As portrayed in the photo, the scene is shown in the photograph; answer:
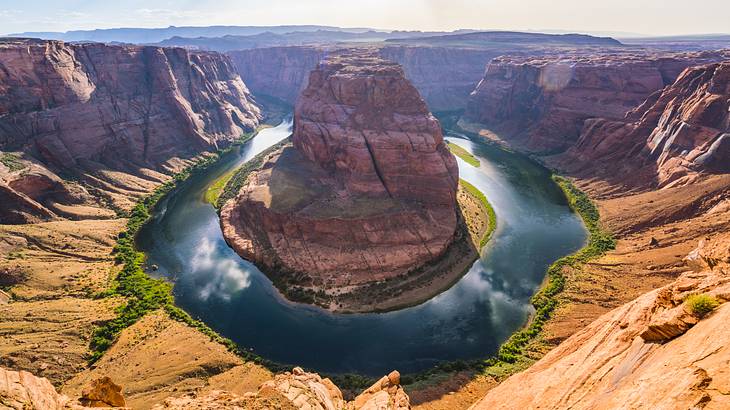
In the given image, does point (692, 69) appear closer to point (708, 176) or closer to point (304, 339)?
point (708, 176)

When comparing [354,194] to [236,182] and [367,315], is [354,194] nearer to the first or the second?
[367,315]

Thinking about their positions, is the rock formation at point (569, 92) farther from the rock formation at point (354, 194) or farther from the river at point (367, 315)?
the rock formation at point (354, 194)

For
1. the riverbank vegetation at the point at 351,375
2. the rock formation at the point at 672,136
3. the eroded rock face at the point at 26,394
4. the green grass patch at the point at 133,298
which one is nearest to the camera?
the eroded rock face at the point at 26,394

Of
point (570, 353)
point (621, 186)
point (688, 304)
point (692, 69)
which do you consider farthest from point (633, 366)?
point (692, 69)

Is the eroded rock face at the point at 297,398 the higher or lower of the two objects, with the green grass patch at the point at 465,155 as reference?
lower

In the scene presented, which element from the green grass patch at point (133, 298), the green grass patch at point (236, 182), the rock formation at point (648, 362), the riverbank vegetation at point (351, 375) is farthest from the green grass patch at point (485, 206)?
the green grass patch at point (236, 182)

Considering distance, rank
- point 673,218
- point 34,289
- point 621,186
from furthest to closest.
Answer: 1. point 621,186
2. point 673,218
3. point 34,289
